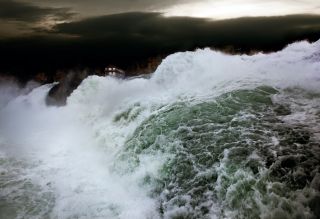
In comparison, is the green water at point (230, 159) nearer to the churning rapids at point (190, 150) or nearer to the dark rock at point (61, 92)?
the churning rapids at point (190, 150)

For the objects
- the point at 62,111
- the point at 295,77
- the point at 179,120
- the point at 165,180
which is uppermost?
the point at 295,77

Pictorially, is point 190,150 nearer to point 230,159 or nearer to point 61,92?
point 230,159

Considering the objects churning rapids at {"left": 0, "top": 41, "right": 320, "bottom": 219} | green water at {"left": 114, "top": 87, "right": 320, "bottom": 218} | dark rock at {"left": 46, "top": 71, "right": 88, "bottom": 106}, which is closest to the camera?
green water at {"left": 114, "top": 87, "right": 320, "bottom": 218}

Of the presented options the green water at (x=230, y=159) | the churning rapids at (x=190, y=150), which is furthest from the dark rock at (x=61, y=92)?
the green water at (x=230, y=159)

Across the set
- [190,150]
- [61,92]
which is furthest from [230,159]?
[61,92]

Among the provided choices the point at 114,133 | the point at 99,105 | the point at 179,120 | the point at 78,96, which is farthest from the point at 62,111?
the point at 179,120

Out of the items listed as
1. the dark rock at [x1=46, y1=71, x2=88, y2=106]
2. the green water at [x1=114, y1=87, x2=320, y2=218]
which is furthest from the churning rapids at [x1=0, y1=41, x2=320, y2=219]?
the dark rock at [x1=46, y1=71, x2=88, y2=106]

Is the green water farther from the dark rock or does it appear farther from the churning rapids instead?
the dark rock

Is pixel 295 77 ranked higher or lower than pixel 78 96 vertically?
higher

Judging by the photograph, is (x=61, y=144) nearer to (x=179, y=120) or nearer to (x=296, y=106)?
(x=179, y=120)
